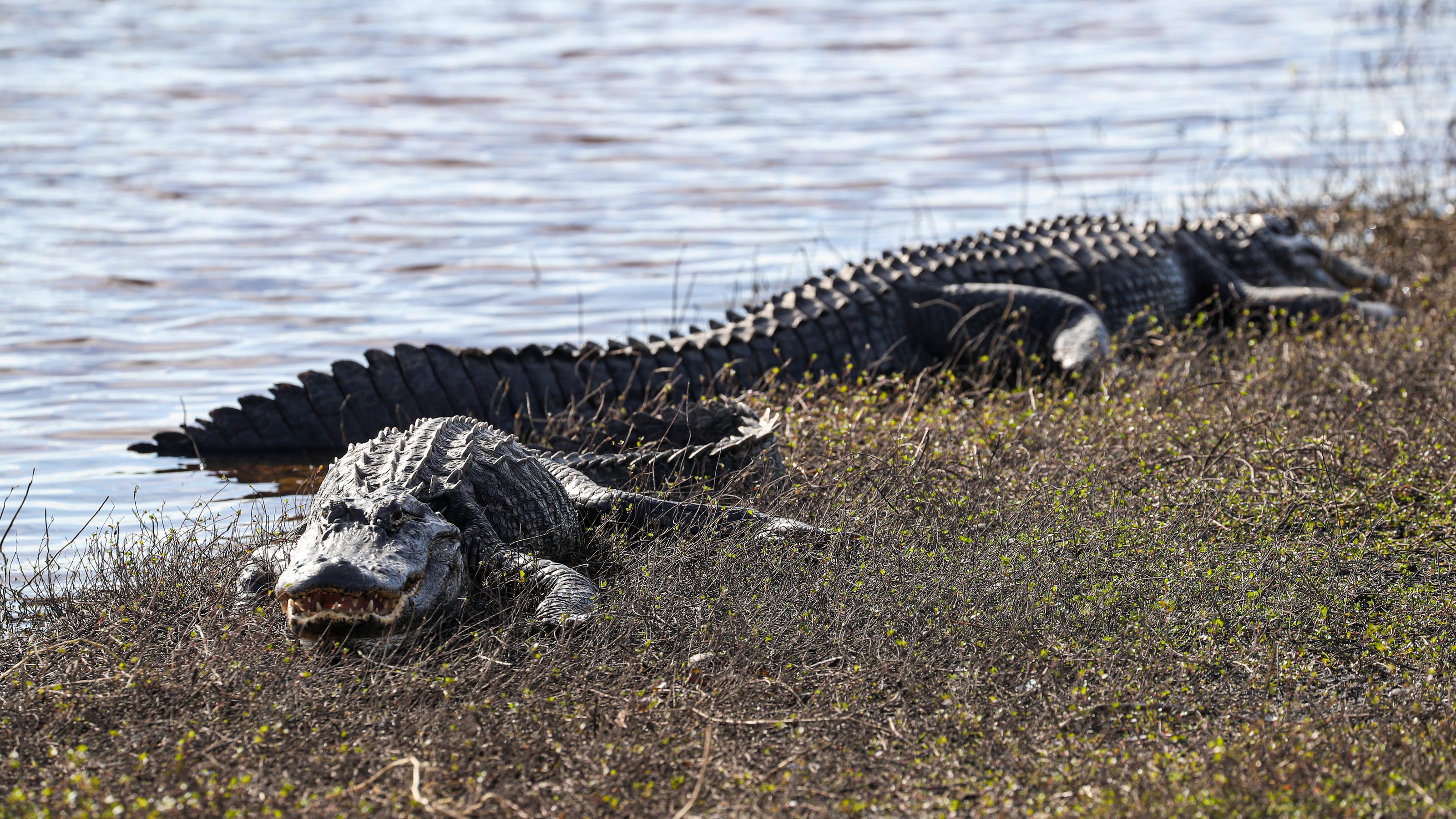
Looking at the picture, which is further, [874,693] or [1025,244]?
[1025,244]

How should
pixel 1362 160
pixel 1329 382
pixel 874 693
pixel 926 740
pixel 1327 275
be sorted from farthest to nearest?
pixel 1362 160
pixel 1327 275
pixel 1329 382
pixel 874 693
pixel 926 740

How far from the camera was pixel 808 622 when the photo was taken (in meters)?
3.76

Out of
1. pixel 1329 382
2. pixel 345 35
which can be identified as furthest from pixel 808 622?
pixel 345 35

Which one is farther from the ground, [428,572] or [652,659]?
[428,572]

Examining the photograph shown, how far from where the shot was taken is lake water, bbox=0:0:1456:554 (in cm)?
805

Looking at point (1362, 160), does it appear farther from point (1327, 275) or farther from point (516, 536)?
Result: point (516, 536)

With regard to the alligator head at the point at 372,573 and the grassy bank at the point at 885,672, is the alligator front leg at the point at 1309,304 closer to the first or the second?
the grassy bank at the point at 885,672

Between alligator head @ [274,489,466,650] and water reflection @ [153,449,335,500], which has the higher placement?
alligator head @ [274,489,466,650]

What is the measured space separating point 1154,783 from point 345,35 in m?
19.7

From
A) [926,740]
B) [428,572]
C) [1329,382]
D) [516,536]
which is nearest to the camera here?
[926,740]

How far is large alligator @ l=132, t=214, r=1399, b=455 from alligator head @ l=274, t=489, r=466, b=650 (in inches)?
85.0

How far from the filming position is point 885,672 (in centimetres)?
352

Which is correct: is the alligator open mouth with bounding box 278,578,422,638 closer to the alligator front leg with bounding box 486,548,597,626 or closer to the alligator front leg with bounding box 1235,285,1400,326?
the alligator front leg with bounding box 486,548,597,626

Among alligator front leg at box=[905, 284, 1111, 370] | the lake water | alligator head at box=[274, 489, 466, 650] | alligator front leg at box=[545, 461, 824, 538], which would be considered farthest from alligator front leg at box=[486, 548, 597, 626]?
alligator front leg at box=[905, 284, 1111, 370]
